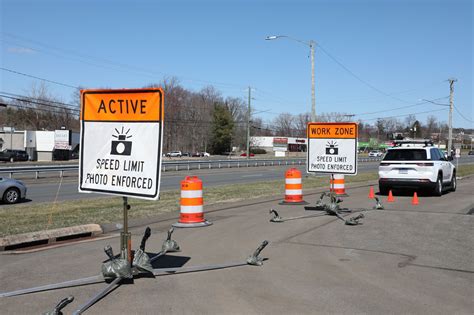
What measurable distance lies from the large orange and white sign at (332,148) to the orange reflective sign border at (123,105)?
8002 mm

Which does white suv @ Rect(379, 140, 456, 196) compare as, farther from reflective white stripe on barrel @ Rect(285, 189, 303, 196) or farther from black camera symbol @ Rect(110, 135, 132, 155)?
black camera symbol @ Rect(110, 135, 132, 155)

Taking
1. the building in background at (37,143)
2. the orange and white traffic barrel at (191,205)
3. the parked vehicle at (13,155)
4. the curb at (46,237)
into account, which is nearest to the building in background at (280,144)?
the building in background at (37,143)

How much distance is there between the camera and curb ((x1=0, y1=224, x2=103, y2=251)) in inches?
325

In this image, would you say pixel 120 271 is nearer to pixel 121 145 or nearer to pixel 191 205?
pixel 121 145

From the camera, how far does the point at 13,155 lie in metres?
60.0

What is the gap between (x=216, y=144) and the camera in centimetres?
11325

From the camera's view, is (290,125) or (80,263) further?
(290,125)

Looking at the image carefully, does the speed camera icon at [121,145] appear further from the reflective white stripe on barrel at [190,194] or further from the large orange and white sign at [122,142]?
the reflective white stripe on barrel at [190,194]

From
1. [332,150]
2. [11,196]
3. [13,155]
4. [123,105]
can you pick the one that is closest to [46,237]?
[123,105]

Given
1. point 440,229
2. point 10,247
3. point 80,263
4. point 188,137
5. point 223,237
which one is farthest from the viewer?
point 188,137

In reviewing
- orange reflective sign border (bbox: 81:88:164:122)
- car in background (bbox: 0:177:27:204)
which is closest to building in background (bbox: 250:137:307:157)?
car in background (bbox: 0:177:27:204)

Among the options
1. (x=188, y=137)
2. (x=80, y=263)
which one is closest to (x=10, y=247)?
(x=80, y=263)

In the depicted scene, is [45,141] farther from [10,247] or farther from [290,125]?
[290,125]

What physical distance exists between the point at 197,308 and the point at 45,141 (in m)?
69.4
